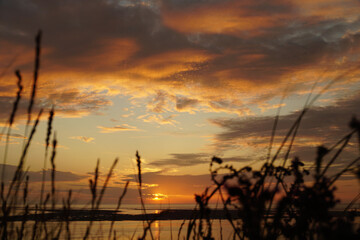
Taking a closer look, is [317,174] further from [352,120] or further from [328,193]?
[328,193]

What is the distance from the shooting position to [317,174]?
1.47 m

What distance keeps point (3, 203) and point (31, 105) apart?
3.56ft

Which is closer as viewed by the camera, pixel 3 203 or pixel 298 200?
pixel 3 203

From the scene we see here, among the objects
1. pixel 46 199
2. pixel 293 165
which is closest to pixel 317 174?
pixel 293 165

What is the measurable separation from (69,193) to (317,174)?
1.81 metres

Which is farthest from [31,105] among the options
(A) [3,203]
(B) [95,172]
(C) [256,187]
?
(C) [256,187]

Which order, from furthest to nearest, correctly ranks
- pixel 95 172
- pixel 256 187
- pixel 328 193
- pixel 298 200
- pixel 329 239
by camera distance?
pixel 298 200, pixel 95 172, pixel 256 187, pixel 328 193, pixel 329 239

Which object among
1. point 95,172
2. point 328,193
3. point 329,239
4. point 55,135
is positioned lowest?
point 329,239

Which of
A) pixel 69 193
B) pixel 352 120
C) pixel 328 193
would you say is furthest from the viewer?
pixel 69 193

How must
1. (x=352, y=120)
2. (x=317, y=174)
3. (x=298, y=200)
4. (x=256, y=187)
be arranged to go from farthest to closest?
(x=298, y=200), (x=256, y=187), (x=317, y=174), (x=352, y=120)

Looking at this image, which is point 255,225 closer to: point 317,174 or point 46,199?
point 317,174

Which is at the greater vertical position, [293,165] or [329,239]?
[293,165]

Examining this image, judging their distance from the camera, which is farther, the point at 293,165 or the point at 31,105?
the point at 293,165

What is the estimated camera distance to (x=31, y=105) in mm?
2002
